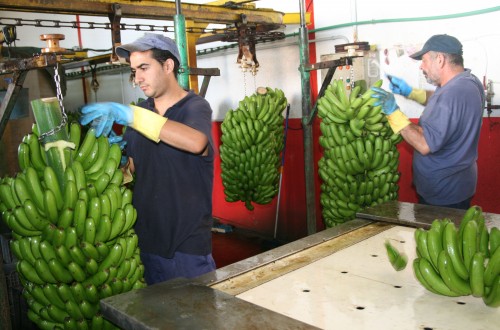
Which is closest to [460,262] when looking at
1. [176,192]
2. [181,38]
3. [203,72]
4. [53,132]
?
[176,192]

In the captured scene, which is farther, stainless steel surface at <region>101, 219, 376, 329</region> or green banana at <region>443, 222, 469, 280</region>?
green banana at <region>443, 222, 469, 280</region>

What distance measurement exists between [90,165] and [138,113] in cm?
32

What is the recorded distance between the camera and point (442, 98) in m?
3.11

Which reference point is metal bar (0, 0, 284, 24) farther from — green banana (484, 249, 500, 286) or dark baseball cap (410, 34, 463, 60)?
green banana (484, 249, 500, 286)

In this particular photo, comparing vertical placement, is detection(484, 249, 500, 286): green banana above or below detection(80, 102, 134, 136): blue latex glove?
below

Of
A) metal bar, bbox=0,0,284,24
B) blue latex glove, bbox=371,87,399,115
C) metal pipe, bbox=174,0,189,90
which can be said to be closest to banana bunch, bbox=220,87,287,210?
metal bar, bbox=0,0,284,24

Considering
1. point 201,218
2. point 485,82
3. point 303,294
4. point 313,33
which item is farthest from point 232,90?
point 303,294

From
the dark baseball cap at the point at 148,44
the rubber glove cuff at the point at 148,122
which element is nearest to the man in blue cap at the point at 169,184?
the dark baseball cap at the point at 148,44

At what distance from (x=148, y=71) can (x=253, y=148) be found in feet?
8.96

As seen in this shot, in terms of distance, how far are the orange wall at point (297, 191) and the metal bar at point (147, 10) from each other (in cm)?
166

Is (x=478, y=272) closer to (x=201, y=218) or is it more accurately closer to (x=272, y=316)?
(x=272, y=316)

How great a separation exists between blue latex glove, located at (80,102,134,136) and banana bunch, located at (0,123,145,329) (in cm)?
6

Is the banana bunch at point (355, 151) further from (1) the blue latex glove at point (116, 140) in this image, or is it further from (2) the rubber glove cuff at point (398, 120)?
(1) the blue latex glove at point (116, 140)

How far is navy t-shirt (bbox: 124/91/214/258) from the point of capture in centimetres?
Answer: 234
